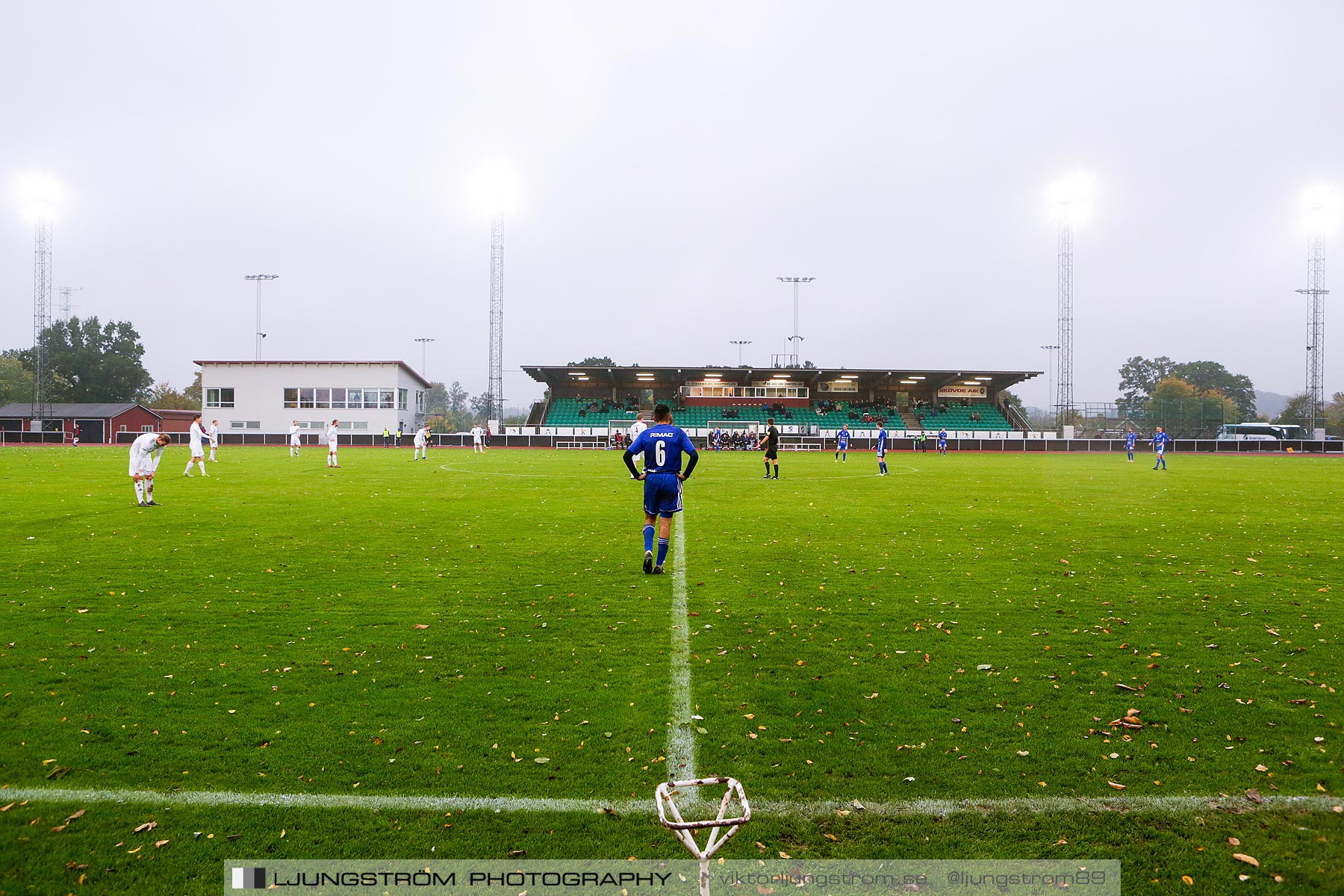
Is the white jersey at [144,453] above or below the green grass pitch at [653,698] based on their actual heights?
above

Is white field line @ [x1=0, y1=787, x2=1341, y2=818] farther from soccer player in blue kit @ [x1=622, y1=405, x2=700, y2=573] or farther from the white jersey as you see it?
the white jersey

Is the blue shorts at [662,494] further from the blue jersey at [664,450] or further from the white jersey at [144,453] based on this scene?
the white jersey at [144,453]

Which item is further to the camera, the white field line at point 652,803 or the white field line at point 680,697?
the white field line at point 680,697

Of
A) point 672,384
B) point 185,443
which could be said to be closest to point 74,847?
point 185,443

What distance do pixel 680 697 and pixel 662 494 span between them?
4.23 meters

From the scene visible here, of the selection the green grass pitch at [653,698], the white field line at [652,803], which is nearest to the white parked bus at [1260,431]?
the green grass pitch at [653,698]

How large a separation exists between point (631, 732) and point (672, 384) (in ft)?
222

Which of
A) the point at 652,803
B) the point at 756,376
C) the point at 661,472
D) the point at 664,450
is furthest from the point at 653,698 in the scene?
the point at 756,376

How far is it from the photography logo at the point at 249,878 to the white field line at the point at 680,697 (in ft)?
6.47

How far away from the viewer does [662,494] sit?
365 inches

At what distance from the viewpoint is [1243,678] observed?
555 cm

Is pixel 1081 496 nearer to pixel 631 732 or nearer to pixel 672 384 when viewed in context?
pixel 631 732

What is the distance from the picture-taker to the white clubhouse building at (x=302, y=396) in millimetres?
65375

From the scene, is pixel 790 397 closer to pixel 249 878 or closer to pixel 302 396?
pixel 302 396
